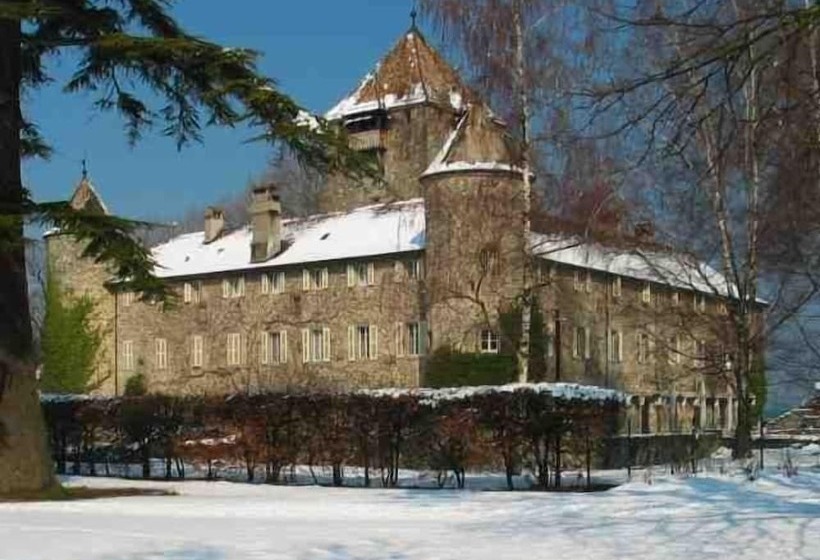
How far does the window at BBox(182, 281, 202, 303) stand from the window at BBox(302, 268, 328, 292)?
21.4 feet

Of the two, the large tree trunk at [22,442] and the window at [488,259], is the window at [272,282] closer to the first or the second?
the window at [488,259]

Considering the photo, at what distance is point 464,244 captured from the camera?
140 ft

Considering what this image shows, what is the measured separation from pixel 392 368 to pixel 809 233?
3061cm

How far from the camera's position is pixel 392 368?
51.1 m

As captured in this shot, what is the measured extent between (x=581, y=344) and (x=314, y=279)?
11800 mm

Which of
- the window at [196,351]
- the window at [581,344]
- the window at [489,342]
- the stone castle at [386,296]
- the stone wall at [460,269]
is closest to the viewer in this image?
the stone wall at [460,269]

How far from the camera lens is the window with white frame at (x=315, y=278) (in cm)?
5366

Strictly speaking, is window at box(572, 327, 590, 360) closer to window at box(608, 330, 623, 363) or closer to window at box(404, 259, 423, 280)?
window at box(608, 330, 623, 363)

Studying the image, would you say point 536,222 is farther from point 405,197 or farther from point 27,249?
point 405,197

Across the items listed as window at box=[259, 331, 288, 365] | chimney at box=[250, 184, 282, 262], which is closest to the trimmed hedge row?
window at box=[259, 331, 288, 365]

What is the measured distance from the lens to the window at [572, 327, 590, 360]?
167ft

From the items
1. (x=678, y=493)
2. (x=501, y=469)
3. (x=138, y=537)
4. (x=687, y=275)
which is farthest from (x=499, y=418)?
(x=687, y=275)

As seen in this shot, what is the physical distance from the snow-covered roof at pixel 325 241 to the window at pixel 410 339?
10.1 ft

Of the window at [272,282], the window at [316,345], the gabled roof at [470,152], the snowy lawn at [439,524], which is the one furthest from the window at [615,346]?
the snowy lawn at [439,524]
